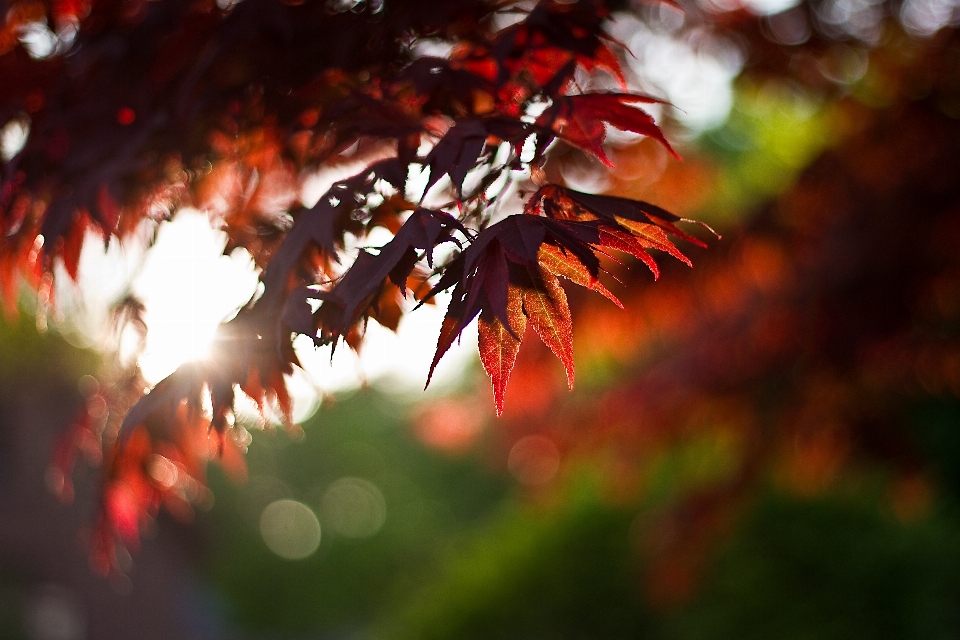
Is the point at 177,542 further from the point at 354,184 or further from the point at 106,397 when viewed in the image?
the point at 354,184

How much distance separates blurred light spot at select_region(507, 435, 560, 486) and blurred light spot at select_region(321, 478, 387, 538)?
54.4ft

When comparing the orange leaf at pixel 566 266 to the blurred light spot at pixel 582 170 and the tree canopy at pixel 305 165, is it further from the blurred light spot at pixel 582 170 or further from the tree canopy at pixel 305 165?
the blurred light spot at pixel 582 170

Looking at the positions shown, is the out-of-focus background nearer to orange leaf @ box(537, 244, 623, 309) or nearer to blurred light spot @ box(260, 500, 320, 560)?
orange leaf @ box(537, 244, 623, 309)

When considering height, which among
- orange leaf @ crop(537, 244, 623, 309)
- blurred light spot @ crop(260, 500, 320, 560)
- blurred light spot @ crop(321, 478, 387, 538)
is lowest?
blurred light spot @ crop(321, 478, 387, 538)

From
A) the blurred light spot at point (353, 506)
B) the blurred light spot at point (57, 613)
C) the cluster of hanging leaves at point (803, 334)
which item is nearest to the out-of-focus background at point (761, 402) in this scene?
the cluster of hanging leaves at point (803, 334)

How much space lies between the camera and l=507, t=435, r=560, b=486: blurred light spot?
418 cm

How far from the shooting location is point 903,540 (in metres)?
5.17

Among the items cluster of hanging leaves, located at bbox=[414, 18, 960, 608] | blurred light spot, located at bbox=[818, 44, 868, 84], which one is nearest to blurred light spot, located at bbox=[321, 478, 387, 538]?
cluster of hanging leaves, located at bbox=[414, 18, 960, 608]

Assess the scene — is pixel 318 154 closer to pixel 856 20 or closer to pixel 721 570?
pixel 856 20

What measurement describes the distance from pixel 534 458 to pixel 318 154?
3.10m

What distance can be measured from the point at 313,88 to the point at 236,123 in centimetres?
21

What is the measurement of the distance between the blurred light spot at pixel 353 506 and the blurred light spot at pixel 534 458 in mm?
16568

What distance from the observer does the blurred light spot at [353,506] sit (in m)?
20.8

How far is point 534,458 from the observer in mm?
4281
